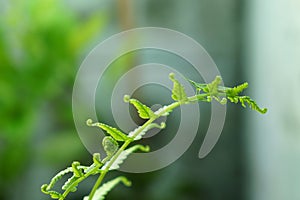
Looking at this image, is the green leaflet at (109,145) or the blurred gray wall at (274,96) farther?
the blurred gray wall at (274,96)

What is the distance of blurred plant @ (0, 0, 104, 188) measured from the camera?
2.05m

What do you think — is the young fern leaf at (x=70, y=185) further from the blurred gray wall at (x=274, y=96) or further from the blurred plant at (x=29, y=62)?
the blurred plant at (x=29, y=62)

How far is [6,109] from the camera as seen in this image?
80.0 inches

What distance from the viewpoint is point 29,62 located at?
207cm

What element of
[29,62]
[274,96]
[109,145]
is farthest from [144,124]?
[29,62]

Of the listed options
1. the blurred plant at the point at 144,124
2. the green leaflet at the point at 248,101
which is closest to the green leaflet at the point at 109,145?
the blurred plant at the point at 144,124

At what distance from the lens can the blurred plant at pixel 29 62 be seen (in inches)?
80.8

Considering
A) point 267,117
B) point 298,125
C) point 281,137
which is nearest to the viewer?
point 298,125

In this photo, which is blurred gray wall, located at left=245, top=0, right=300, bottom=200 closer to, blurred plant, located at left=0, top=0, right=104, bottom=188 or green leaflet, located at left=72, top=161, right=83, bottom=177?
blurred plant, located at left=0, top=0, right=104, bottom=188

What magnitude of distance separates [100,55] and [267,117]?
832mm

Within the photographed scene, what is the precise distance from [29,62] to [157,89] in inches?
21.7

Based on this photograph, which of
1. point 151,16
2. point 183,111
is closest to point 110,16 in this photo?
point 151,16

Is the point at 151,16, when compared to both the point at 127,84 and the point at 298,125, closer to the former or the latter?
the point at 127,84

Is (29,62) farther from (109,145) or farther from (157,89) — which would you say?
(109,145)
